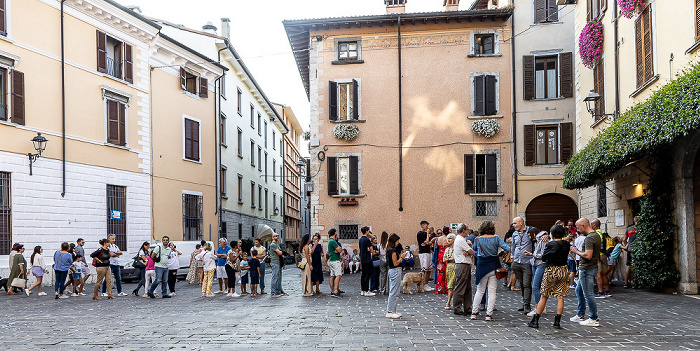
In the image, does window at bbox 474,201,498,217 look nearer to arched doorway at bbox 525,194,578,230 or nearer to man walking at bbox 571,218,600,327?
arched doorway at bbox 525,194,578,230

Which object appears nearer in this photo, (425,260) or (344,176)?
(425,260)

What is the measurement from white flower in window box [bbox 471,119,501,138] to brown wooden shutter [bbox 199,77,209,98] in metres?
13.1

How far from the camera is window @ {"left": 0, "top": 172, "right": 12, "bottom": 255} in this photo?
19.9m

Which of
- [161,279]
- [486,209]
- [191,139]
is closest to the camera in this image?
[161,279]

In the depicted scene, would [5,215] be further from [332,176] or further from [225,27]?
[225,27]

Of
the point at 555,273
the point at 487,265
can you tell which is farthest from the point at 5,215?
the point at 555,273

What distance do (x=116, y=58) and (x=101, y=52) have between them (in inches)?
Result: 48.2

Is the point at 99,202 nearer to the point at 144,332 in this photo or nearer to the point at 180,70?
the point at 180,70

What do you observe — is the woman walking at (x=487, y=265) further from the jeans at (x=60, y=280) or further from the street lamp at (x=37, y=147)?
the street lamp at (x=37, y=147)

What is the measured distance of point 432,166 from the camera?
89.8ft

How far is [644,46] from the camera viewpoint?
15188mm

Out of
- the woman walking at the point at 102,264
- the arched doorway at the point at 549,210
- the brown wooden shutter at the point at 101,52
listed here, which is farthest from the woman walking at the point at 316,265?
the brown wooden shutter at the point at 101,52

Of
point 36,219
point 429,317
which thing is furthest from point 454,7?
point 429,317

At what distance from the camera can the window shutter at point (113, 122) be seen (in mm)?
24672
